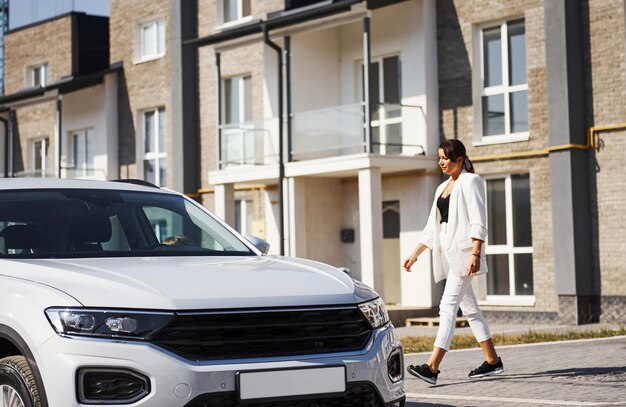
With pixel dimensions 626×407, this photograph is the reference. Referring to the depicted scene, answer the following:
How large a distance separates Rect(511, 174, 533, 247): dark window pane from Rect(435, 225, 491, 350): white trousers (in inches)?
506

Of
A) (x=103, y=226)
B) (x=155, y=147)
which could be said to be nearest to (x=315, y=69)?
(x=155, y=147)

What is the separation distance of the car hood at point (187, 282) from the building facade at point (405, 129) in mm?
15792

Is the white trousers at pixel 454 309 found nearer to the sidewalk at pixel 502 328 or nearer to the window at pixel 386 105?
the sidewalk at pixel 502 328

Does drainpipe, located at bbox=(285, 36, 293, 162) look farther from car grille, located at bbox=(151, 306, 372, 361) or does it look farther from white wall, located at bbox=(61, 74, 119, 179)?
car grille, located at bbox=(151, 306, 372, 361)

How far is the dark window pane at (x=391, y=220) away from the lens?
2588 cm

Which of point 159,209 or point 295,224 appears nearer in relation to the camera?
point 159,209

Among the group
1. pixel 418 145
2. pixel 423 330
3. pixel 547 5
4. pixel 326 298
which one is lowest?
pixel 423 330

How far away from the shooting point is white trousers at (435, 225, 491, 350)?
968 cm

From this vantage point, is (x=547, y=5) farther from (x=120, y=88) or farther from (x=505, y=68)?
(x=120, y=88)

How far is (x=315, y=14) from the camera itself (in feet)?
82.5

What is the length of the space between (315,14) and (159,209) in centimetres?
1800

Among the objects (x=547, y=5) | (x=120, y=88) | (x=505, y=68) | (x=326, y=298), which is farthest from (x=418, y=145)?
(x=326, y=298)

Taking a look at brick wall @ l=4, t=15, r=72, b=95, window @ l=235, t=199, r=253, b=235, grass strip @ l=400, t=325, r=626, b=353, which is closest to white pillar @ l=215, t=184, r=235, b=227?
window @ l=235, t=199, r=253, b=235

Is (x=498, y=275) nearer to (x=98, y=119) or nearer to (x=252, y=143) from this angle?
(x=252, y=143)
